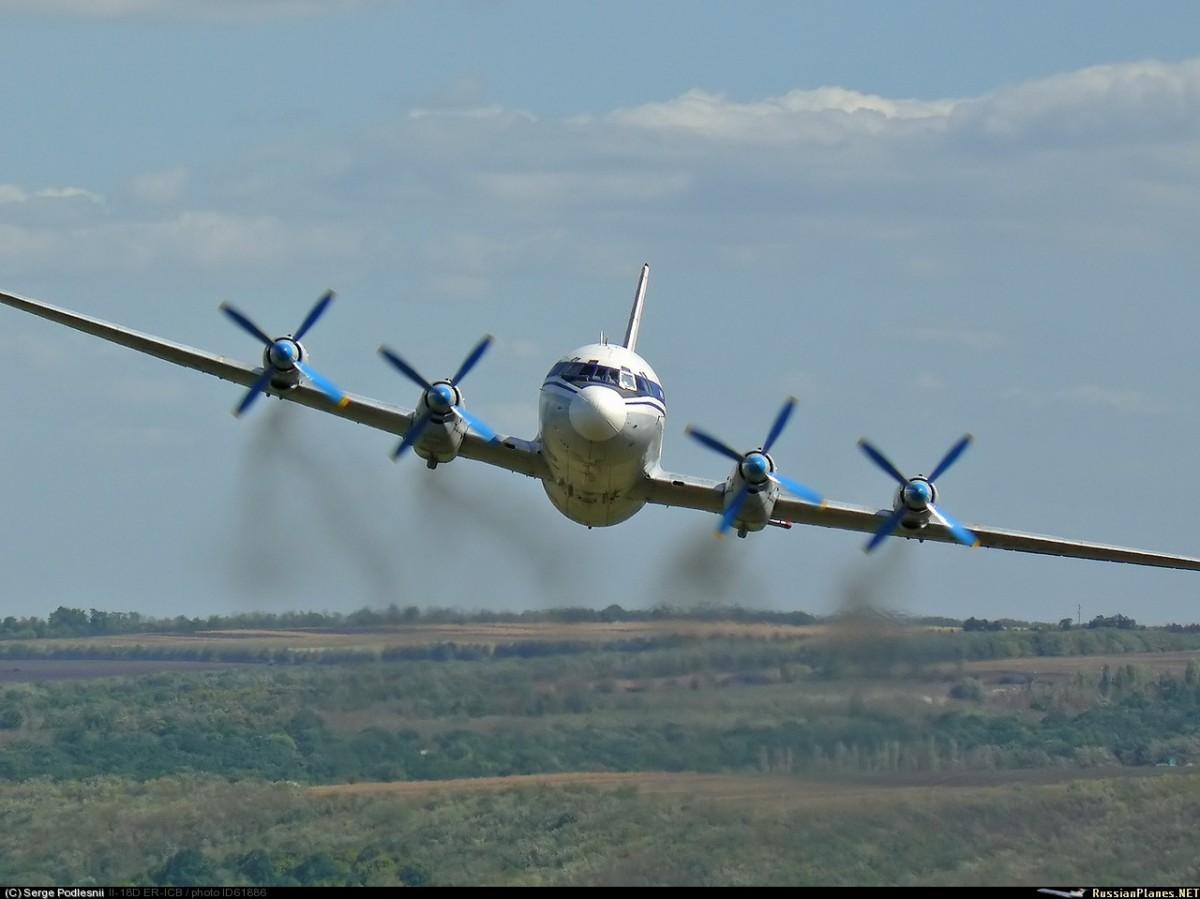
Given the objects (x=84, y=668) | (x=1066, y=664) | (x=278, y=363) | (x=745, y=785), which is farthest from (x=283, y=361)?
(x=1066, y=664)

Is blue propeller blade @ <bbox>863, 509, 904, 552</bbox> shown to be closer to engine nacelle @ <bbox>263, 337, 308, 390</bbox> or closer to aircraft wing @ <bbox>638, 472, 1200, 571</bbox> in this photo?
aircraft wing @ <bbox>638, 472, 1200, 571</bbox>

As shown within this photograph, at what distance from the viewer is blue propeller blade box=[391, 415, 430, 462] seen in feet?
134

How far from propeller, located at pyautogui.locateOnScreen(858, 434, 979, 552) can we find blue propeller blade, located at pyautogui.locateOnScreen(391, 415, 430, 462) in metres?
7.96

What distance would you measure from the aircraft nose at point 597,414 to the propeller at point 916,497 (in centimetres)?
515

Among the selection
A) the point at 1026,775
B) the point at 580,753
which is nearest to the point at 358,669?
the point at 580,753

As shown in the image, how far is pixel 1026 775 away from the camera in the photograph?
41219mm

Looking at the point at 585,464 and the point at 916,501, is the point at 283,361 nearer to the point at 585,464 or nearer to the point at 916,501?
the point at 585,464

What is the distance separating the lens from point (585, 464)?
3891 centimetres

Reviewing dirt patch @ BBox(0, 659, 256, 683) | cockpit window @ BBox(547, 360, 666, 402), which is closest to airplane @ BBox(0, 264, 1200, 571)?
cockpit window @ BBox(547, 360, 666, 402)

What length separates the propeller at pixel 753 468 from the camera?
40.2 m

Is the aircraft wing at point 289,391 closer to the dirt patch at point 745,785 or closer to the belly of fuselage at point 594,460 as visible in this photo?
the belly of fuselage at point 594,460

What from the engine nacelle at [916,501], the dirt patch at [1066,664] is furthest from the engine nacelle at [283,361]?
the dirt patch at [1066,664]

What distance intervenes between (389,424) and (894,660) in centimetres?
1053
